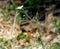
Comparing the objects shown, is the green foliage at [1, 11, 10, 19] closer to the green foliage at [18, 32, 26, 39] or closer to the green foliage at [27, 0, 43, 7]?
the green foliage at [27, 0, 43, 7]

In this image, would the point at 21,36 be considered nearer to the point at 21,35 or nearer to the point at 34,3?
the point at 21,35

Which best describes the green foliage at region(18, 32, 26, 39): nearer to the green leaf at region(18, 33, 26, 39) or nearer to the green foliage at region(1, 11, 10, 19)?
the green leaf at region(18, 33, 26, 39)

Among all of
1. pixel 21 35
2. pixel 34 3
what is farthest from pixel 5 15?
pixel 21 35

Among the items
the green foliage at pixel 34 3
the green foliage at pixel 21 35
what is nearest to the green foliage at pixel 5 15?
the green foliage at pixel 34 3

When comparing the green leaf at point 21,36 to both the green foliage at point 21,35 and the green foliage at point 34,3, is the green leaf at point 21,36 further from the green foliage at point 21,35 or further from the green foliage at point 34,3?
the green foliage at point 34,3

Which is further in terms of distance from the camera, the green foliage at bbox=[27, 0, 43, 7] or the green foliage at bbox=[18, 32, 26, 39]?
the green foliage at bbox=[27, 0, 43, 7]

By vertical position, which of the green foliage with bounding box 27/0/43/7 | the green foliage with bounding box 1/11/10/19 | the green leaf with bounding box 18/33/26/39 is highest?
the green foliage with bounding box 27/0/43/7

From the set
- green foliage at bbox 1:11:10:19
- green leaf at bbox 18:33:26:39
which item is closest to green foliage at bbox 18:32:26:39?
green leaf at bbox 18:33:26:39

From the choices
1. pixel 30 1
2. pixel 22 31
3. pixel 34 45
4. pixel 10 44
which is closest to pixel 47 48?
pixel 34 45

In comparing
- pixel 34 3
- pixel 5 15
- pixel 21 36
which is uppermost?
pixel 34 3

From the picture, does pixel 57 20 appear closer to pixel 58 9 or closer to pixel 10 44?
pixel 58 9

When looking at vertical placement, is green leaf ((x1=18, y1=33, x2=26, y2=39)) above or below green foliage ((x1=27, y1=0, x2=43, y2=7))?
below

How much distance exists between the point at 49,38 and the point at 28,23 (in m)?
0.62

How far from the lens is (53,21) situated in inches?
160
